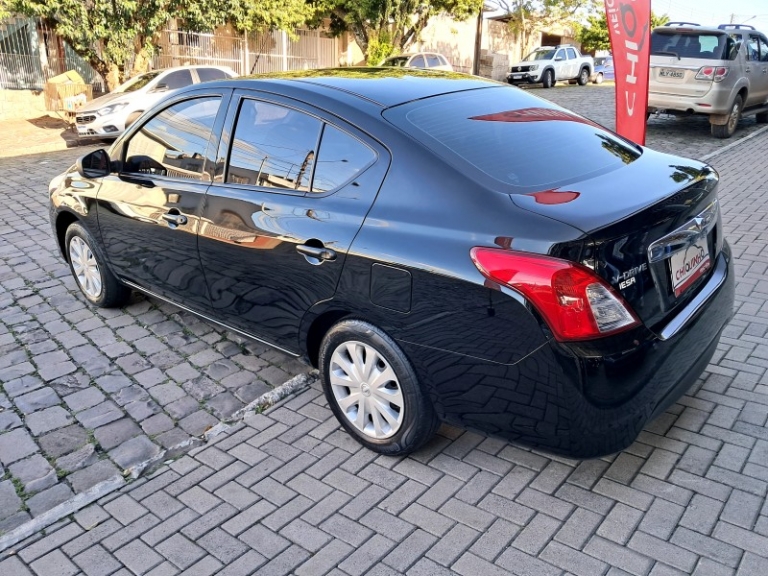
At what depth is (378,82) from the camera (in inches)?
139

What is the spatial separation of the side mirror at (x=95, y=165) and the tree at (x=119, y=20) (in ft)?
36.7

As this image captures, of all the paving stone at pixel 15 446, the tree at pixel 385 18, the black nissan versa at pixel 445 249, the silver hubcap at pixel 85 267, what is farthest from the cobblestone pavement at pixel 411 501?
the tree at pixel 385 18

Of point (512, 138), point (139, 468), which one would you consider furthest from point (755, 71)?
point (139, 468)

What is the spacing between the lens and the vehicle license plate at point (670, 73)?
11.5m

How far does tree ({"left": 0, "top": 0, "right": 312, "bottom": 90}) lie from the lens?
14086 mm

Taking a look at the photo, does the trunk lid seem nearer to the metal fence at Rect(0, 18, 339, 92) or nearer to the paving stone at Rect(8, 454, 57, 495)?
the paving stone at Rect(8, 454, 57, 495)

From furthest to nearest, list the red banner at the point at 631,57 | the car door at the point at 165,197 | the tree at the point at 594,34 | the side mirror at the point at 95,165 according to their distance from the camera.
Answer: the tree at the point at 594,34 < the red banner at the point at 631,57 < the side mirror at the point at 95,165 < the car door at the point at 165,197

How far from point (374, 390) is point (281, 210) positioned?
0.98 m

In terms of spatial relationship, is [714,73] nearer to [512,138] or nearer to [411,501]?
[512,138]

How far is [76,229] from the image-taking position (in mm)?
4965

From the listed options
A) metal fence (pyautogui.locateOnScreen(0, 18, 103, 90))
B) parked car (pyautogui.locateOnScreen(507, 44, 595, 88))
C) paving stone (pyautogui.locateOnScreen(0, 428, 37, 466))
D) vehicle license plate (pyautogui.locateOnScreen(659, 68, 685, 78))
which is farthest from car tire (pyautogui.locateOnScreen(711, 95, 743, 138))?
metal fence (pyautogui.locateOnScreen(0, 18, 103, 90))

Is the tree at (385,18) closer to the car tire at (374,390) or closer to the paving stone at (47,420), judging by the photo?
the paving stone at (47,420)

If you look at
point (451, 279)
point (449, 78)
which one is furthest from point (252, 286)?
point (449, 78)

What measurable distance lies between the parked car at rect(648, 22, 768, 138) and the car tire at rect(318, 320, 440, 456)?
1054 cm
